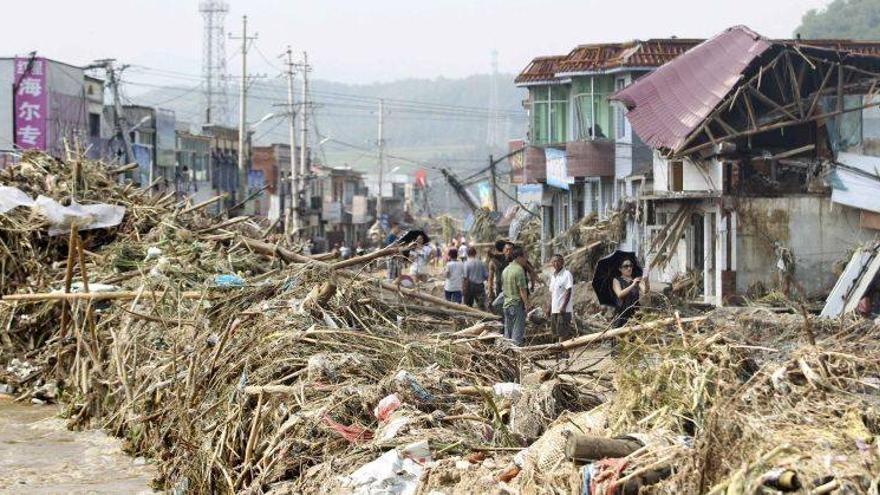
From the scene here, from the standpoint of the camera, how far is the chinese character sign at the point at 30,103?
38594mm

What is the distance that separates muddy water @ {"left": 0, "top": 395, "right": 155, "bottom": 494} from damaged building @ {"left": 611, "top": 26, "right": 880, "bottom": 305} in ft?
48.0

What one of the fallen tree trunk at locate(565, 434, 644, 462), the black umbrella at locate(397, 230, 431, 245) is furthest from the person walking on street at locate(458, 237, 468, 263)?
the fallen tree trunk at locate(565, 434, 644, 462)

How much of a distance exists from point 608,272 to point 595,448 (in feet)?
36.6

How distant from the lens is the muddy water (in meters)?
11.4

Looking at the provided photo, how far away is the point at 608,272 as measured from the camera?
18.0 meters

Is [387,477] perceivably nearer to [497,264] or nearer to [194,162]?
[497,264]

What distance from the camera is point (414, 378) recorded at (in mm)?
9461

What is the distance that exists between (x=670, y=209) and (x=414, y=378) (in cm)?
1925

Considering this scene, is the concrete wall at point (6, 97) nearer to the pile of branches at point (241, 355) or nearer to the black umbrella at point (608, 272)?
the pile of branches at point (241, 355)

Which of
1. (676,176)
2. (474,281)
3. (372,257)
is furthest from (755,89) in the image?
(372,257)

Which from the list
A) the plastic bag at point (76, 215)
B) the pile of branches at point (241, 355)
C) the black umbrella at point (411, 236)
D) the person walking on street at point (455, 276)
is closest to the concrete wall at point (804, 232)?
the person walking on street at point (455, 276)

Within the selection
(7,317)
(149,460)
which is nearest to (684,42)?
(7,317)

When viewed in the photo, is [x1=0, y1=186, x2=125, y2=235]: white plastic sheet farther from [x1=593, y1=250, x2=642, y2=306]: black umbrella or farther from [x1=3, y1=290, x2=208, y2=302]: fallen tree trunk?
[x1=593, y1=250, x2=642, y2=306]: black umbrella

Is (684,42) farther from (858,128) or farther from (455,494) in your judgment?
(455,494)
